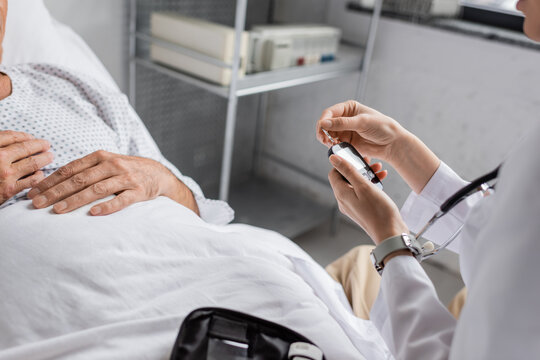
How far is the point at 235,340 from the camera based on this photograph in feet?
2.41

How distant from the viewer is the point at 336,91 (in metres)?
2.42

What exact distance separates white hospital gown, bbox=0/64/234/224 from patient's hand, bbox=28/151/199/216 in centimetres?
9

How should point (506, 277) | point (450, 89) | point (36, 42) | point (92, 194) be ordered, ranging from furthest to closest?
point (450, 89) → point (36, 42) → point (92, 194) → point (506, 277)

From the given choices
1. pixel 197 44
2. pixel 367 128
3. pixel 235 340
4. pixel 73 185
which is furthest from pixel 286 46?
pixel 235 340

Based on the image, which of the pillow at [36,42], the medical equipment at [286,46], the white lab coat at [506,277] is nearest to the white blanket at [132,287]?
the white lab coat at [506,277]

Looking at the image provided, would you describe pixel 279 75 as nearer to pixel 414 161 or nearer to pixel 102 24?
pixel 102 24

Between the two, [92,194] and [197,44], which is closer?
[92,194]

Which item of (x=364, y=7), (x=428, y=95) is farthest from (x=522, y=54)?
(x=364, y=7)

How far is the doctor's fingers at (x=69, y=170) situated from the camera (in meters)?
1.03

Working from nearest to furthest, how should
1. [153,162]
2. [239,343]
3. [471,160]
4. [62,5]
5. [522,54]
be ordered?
[239,343] → [153,162] → [62,5] → [522,54] → [471,160]

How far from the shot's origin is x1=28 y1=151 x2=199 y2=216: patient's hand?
3.29 ft

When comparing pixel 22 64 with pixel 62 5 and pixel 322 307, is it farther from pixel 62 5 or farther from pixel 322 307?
pixel 322 307

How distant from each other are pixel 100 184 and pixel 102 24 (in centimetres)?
106

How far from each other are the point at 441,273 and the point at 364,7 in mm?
1244
